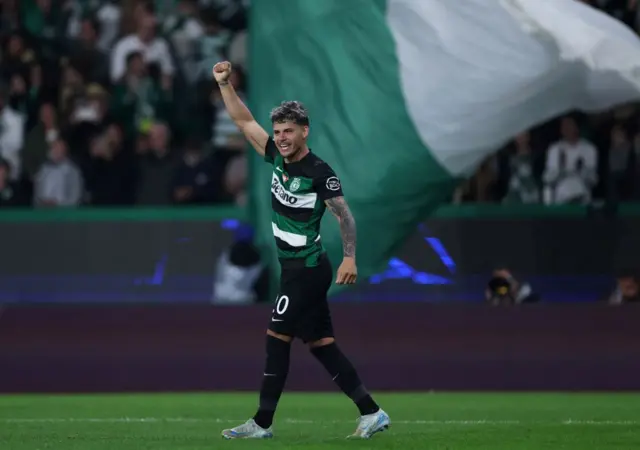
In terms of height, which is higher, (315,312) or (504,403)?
(315,312)

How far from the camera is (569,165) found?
15414 mm

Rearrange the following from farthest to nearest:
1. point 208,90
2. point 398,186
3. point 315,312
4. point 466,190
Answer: point 208,90
point 466,190
point 398,186
point 315,312

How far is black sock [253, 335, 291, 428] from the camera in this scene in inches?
356

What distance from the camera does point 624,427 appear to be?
396 inches

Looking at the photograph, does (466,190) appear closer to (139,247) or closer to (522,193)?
(522,193)

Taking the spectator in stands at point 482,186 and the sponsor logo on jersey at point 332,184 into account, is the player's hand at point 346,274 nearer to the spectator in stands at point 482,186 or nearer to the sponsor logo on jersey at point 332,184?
the sponsor logo on jersey at point 332,184

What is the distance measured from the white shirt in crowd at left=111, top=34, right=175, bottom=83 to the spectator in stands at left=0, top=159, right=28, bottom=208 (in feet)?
6.23

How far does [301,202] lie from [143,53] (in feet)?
28.6

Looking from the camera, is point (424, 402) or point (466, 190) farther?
point (466, 190)

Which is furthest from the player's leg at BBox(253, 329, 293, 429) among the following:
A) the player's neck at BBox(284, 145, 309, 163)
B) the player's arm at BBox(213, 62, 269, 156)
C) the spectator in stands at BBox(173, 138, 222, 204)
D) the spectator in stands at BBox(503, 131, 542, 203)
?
the spectator in stands at BBox(173, 138, 222, 204)

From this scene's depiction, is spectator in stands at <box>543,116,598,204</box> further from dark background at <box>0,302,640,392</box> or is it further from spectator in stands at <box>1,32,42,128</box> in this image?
spectator in stands at <box>1,32,42,128</box>

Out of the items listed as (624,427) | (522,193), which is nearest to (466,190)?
(522,193)

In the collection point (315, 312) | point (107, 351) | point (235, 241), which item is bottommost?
point (107, 351)

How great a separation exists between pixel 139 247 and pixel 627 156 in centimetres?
541
